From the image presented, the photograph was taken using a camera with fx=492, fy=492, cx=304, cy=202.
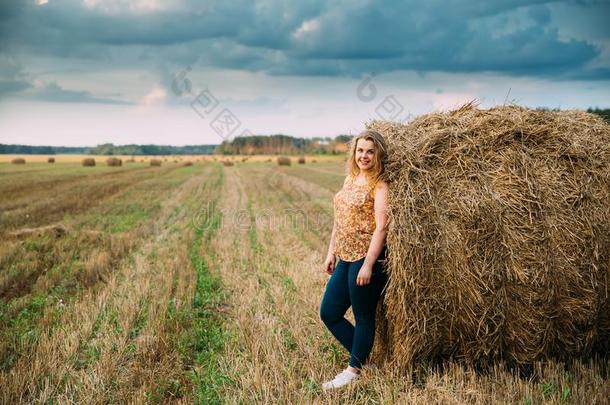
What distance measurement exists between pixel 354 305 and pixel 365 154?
1.31 metres

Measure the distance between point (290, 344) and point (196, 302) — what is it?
6.21 feet

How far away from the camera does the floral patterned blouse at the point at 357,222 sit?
13.9 ft

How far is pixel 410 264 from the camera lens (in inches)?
163

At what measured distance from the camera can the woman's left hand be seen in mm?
Result: 4102

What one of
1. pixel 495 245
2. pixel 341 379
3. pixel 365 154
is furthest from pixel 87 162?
pixel 495 245

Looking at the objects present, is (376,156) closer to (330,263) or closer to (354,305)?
(330,263)

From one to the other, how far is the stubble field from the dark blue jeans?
258 mm

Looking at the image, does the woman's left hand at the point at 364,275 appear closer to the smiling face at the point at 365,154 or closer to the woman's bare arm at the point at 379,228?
the woman's bare arm at the point at 379,228

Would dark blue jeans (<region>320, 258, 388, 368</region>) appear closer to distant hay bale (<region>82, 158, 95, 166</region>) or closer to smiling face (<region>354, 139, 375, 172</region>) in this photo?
smiling face (<region>354, 139, 375, 172</region>)

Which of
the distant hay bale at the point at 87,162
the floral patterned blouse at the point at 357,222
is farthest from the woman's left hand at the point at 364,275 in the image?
the distant hay bale at the point at 87,162

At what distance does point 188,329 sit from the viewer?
551 centimetres

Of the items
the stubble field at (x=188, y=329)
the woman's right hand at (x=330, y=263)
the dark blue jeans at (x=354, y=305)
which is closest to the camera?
the stubble field at (x=188, y=329)

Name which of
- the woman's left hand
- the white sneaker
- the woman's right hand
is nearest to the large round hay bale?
the woman's left hand

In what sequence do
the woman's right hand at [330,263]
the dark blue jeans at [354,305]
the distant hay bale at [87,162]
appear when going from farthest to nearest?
the distant hay bale at [87,162] < the woman's right hand at [330,263] < the dark blue jeans at [354,305]
